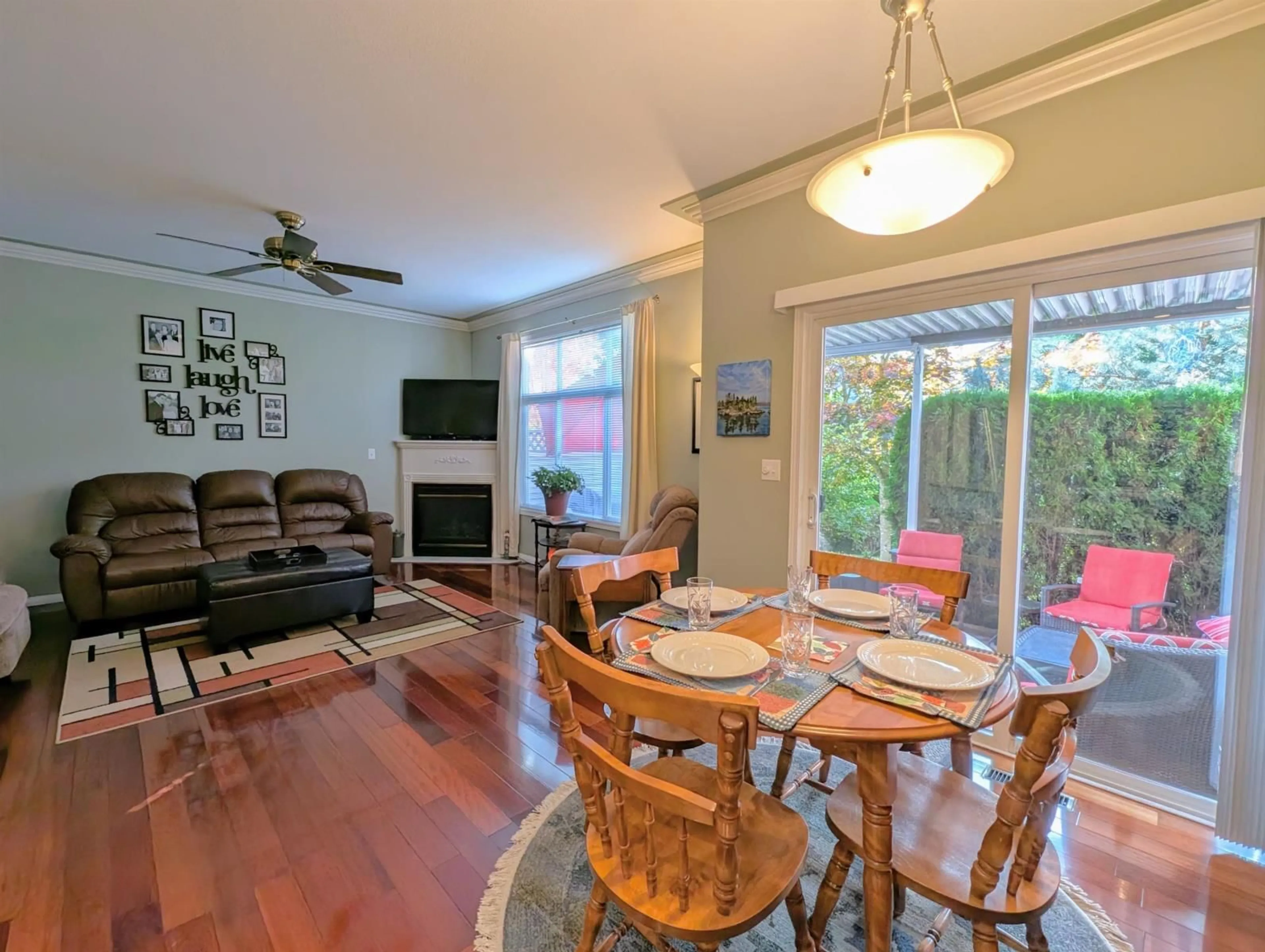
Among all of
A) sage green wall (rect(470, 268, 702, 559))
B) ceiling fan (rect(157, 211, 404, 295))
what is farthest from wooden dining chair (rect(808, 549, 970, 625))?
ceiling fan (rect(157, 211, 404, 295))

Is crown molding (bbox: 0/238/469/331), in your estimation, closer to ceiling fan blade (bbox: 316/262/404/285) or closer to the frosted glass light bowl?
ceiling fan blade (bbox: 316/262/404/285)

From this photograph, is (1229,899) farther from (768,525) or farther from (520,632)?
(520,632)

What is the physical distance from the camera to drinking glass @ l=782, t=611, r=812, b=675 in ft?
4.35

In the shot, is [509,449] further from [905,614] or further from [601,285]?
[905,614]

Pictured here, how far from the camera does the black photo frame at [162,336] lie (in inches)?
178

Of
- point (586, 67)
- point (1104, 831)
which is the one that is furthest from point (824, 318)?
point (1104, 831)

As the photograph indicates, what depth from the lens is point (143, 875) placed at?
1622mm

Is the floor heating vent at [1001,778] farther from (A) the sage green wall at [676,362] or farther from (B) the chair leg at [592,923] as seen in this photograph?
(A) the sage green wall at [676,362]

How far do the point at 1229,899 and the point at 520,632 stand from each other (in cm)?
327

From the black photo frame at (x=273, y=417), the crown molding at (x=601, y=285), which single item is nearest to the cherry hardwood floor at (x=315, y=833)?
the black photo frame at (x=273, y=417)

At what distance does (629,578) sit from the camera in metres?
1.96

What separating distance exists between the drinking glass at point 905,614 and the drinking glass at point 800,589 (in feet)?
0.75

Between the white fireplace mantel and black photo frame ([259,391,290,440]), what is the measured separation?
3.49 feet

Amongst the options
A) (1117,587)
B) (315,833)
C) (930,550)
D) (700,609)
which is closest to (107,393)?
(315,833)
